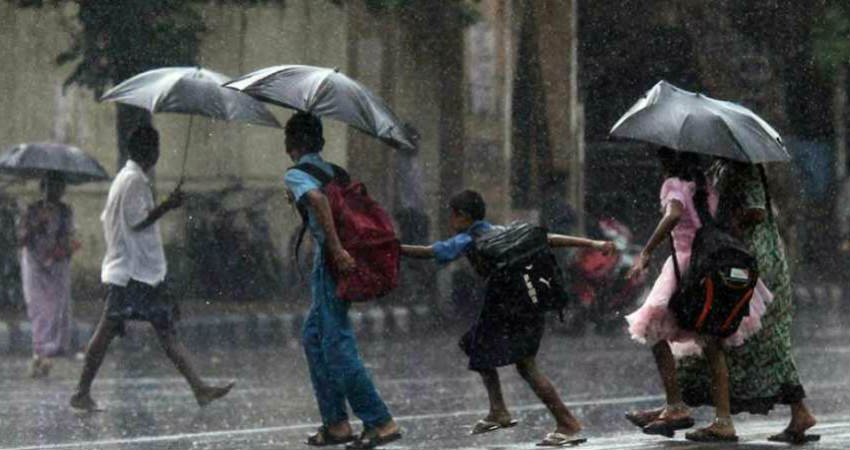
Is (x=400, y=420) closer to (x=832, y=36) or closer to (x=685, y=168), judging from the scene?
(x=685, y=168)

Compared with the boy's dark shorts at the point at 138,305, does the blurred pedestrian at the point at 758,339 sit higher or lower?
higher

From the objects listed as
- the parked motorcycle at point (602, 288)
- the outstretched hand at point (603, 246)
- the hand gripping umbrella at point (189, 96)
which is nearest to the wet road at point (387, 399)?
the outstretched hand at point (603, 246)

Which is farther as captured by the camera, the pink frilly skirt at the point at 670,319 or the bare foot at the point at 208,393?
the bare foot at the point at 208,393

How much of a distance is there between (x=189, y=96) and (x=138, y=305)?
151cm

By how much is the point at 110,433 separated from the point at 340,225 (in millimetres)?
2444

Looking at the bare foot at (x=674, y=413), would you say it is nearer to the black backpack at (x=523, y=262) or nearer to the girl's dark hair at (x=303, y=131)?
the black backpack at (x=523, y=262)

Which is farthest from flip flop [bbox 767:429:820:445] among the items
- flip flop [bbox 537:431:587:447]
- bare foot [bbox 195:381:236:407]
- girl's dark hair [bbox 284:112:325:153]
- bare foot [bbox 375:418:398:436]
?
bare foot [bbox 195:381:236:407]

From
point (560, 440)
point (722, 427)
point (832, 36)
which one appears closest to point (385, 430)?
point (560, 440)

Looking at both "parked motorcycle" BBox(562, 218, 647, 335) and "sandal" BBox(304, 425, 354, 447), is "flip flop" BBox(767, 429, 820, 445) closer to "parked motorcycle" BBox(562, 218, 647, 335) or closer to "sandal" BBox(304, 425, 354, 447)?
"sandal" BBox(304, 425, 354, 447)

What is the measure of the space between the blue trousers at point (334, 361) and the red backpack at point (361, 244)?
0.12 meters

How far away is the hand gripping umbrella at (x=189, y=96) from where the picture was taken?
12234mm

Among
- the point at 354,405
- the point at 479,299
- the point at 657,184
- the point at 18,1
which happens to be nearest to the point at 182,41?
the point at 18,1

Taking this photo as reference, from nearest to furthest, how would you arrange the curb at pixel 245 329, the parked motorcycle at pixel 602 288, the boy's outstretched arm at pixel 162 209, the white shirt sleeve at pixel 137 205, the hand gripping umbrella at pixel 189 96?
1. the hand gripping umbrella at pixel 189 96
2. the boy's outstretched arm at pixel 162 209
3. the white shirt sleeve at pixel 137 205
4. the curb at pixel 245 329
5. the parked motorcycle at pixel 602 288

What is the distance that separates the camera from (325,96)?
10062 mm
